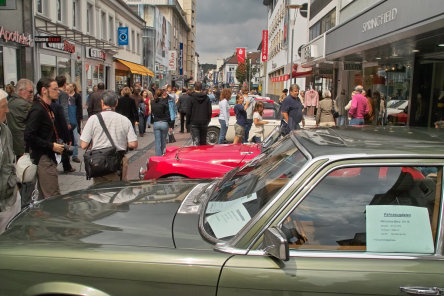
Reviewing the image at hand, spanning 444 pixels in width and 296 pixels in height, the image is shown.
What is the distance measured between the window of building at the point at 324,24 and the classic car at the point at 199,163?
1570cm

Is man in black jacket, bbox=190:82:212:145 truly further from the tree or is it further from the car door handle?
the tree

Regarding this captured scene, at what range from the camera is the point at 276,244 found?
6.61 ft

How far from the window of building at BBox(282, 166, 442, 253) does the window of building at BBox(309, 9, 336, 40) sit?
1864 cm

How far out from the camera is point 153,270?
2.18 m

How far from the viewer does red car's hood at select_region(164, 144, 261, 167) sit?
18.7 feet

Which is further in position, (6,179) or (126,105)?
(126,105)

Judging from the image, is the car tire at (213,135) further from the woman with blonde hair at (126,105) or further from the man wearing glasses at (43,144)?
the man wearing glasses at (43,144)

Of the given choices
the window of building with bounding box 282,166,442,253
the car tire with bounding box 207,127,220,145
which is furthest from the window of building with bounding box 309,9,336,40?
the window of building with bounding box 282,166,442,253

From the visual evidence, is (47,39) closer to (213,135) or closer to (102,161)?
(213,135)

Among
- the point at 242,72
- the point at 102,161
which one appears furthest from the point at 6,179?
the point at 242,72

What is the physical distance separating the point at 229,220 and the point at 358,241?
730 millimetres

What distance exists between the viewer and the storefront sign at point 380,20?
9266mm

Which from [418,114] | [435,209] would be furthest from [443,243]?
[418,114]

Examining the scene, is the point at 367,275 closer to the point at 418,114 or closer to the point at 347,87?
the point at 418,114
